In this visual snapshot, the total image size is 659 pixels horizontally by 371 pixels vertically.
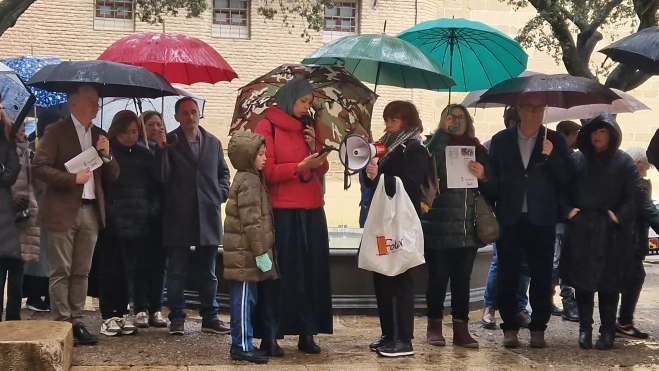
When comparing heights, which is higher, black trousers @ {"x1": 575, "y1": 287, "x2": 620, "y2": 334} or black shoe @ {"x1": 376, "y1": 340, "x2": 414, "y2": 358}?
black trousers @ {"x1": 575, "y1": 287, "x2": 620, "y2": 334}

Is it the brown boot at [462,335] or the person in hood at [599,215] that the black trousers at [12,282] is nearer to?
the brown boot at [462,335]

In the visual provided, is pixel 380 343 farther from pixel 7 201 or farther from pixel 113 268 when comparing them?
pixel 7 201

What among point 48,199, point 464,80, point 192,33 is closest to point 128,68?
point 48,199

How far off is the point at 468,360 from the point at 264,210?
1915 millimetres

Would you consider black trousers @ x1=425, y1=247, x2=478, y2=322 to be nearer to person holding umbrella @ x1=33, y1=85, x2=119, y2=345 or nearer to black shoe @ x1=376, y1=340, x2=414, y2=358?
black shoe @ x1=376, y1=340, x2=414, y2=358

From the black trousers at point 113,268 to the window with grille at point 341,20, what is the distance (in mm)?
11832

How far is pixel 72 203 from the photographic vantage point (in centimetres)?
658

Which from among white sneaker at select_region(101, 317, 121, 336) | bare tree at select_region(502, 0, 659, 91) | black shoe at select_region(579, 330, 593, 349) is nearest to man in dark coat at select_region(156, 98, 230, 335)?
white sneaker at select_region(101, 317, 121, 336)

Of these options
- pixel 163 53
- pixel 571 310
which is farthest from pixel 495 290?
pixel 163 53

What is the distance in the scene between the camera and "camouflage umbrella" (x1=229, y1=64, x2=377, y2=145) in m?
6.66

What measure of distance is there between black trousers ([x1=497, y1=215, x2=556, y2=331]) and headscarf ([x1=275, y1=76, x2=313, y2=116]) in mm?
2003

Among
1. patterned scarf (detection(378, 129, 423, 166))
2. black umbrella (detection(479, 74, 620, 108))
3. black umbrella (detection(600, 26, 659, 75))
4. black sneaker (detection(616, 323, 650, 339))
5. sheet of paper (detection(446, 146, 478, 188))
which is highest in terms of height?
black umbrella (detection(600, 26, 659, 75))

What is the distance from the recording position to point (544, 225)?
6973 millimetres

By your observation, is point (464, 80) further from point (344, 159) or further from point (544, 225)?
point (344, 159)
